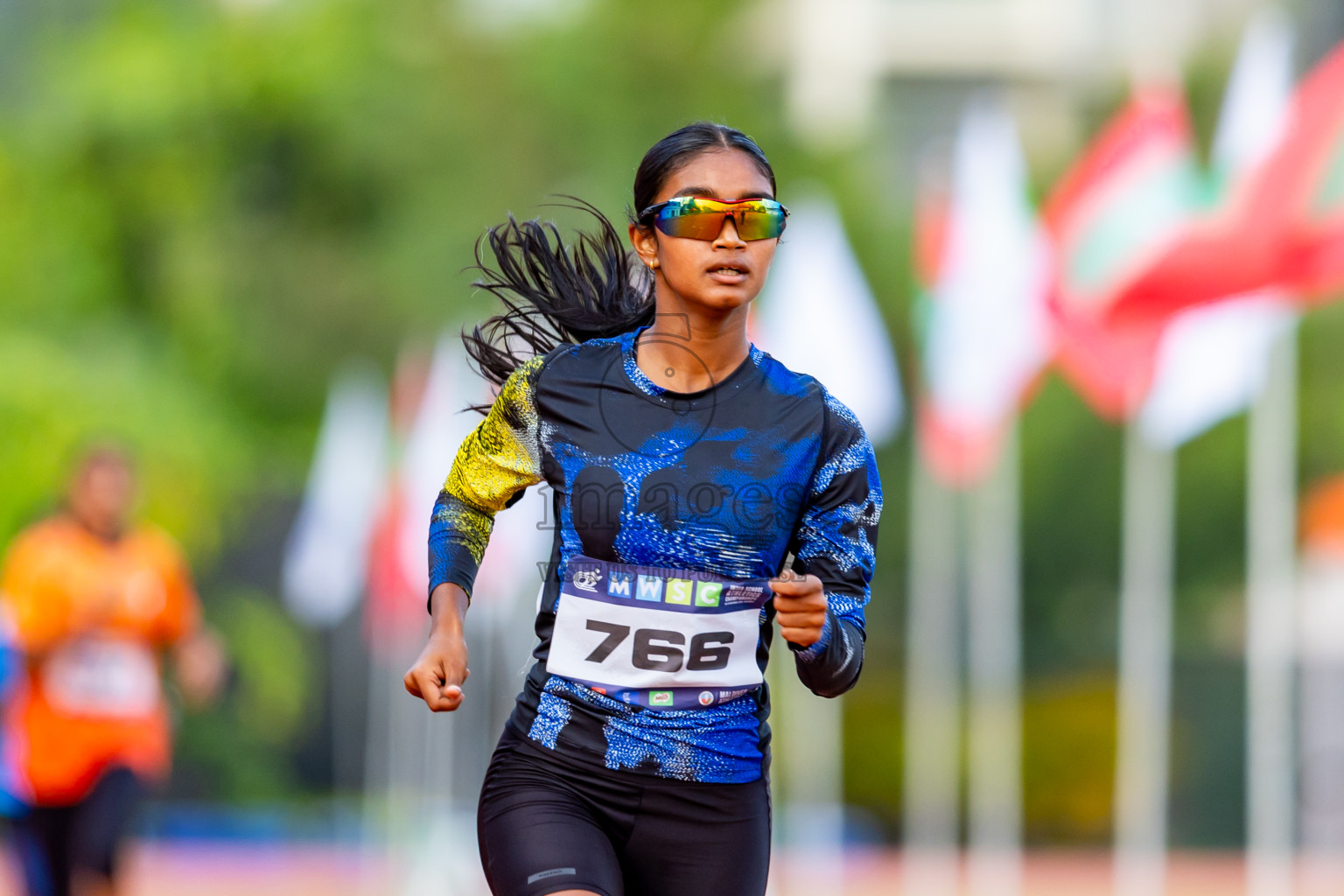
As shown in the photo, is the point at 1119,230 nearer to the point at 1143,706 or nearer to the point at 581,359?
the point at 1143,706

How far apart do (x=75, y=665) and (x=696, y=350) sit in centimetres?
469

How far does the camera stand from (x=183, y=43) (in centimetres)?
2648

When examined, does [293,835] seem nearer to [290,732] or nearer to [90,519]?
[290,732]

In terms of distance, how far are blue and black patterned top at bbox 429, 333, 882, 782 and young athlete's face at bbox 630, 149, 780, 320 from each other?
0.58 feet

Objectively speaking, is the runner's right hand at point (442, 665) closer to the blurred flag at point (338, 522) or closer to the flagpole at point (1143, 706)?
the flagpole at point (1143, 706)

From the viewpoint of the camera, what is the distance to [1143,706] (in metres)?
17.0

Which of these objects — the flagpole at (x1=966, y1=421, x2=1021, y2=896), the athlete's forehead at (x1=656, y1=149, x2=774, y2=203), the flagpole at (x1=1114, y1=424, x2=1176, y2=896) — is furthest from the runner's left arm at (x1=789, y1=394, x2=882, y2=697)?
the flagpole at (x1=966, y1=421, x2=1021, y2=896)

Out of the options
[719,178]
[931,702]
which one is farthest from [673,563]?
[931,702]

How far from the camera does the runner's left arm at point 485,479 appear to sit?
3809 mm

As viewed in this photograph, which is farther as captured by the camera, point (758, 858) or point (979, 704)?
point (979, 704)

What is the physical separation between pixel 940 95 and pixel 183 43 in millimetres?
18058

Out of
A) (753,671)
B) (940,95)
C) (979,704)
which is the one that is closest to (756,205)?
(753,671)

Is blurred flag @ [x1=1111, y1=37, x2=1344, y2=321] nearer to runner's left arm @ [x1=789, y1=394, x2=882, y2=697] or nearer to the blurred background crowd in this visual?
the blurred background crowd

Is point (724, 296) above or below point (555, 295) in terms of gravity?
below
